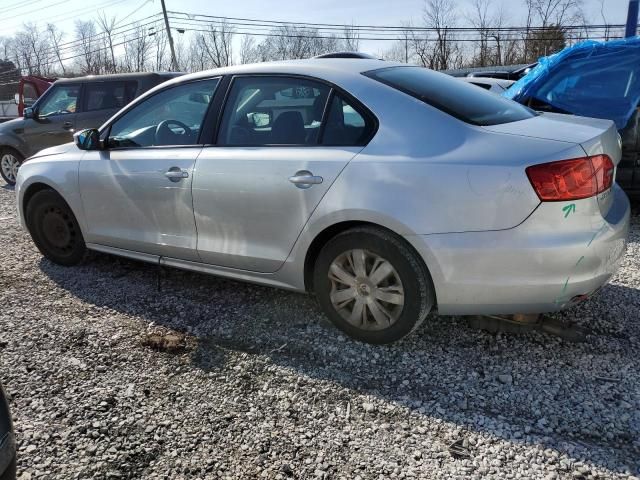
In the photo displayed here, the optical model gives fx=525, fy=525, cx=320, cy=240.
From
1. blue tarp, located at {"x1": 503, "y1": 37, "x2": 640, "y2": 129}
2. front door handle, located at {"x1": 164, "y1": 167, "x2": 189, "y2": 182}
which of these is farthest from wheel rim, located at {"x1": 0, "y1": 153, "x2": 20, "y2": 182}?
blue tarp, located at {"x1": 503, "y1": 37, "x2": 640, "y2": 129}

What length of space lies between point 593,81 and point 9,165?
9483mm

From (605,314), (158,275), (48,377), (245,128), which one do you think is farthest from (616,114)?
(48,377)

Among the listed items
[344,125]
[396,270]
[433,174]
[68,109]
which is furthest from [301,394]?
[68,109]

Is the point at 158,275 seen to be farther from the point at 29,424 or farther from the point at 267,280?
the point at 29,424

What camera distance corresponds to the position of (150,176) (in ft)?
12.0

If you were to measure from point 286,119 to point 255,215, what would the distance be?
623 mm

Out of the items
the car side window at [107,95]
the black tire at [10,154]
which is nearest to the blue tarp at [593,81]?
the car side window at [107,95]

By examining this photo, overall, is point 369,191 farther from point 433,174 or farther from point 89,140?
point 89,140

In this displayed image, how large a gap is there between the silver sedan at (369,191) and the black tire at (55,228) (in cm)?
66

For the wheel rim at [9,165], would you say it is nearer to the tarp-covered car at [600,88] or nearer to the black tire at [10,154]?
the black tire at [10,154]

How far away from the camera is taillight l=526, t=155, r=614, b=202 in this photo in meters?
2.46

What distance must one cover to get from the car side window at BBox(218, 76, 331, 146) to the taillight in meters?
1.24

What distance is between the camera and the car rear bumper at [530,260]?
2.50m

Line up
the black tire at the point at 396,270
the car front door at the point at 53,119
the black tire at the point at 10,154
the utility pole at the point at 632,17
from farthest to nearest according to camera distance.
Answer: the utility pole at the point at 632,17 → the black tire at the point at 10,154 → the car front door at the point at 53,119 → the black tire at the point at 396,270
